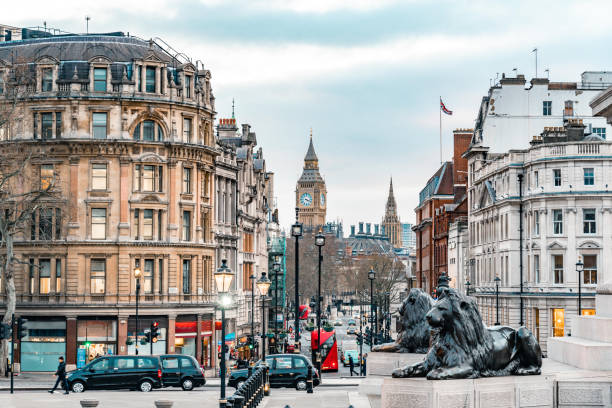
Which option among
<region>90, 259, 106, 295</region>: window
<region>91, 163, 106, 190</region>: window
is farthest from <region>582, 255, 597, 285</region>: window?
<region>91, 163, 106, 190</region>: window

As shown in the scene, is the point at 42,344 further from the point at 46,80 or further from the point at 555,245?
the point at 555,245

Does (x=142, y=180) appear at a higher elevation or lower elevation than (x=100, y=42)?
lower

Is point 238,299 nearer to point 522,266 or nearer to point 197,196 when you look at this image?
point 197,196

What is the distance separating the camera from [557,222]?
69438mm

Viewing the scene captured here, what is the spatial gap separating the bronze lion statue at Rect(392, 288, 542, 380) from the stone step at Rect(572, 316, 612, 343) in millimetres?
3067

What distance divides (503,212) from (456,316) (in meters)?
59.6

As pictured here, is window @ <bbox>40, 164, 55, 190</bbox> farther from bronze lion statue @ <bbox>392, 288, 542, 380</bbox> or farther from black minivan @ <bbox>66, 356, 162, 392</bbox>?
bronze lion statue @ <bbox>392, 288, 542, 380</bbox>

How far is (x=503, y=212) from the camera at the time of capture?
246 feet

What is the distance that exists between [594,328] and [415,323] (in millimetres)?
4177

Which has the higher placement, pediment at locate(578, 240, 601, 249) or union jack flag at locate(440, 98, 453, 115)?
union jack flag at locate(440, 98, 453, 115)

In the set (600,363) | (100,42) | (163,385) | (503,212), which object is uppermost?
(100,42)

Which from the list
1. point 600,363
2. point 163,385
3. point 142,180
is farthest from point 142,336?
point 600,363

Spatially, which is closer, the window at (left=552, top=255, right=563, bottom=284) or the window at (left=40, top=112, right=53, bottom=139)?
the window at (left=40, top=112, right=53, bottom=139)

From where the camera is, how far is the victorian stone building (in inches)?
2467
